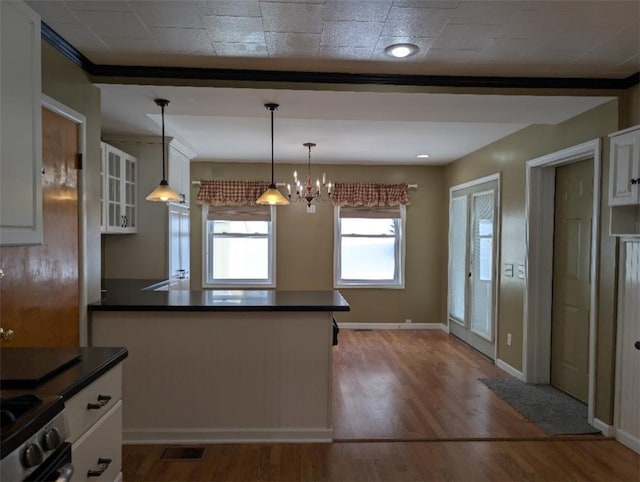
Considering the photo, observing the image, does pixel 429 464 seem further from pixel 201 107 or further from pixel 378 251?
pixel 378 251

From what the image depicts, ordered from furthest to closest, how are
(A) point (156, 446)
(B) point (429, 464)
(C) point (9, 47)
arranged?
1. (A) point (156, 446)
2. (B) point (429, 464)
3. (C) point (9, 47)

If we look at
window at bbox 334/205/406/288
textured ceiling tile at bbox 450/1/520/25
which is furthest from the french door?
textured ceiling tile at bbox 450/1/520/25

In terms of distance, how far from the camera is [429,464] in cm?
252

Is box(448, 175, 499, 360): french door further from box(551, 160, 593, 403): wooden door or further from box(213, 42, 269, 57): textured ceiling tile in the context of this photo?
box(213, 42, 269, 57): textured ceiling tile

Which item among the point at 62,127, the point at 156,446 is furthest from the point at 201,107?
the point at 156,446

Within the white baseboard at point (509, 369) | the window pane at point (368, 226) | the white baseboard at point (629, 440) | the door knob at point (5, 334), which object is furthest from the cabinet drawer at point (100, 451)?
the window pane at point (368, 226)

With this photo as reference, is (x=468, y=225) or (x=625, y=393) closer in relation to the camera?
(x=625, y=393)

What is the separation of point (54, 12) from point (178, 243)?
110 inches

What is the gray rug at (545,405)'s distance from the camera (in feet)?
9.86

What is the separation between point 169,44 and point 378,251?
450cm

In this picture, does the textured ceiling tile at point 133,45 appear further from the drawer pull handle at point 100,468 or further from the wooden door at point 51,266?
the drawer pull handle at point 100,468

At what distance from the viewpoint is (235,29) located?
7.01 feet

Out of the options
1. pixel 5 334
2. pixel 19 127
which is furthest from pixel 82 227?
pixel 19 127

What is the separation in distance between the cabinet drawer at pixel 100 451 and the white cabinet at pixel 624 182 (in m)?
3.08
